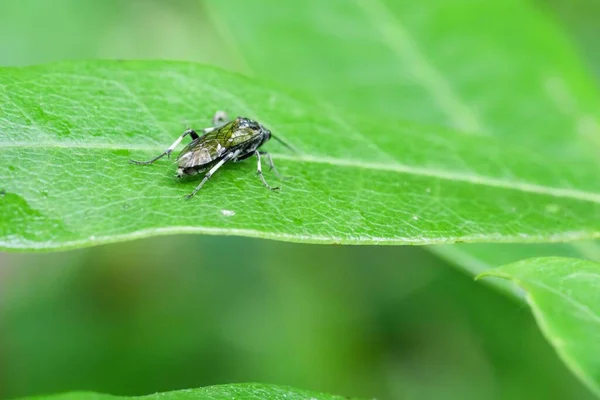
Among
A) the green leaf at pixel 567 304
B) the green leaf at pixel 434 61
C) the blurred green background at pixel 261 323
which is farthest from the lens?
the blurred green background at pixel 261 323

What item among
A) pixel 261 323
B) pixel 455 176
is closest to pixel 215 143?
pixel 455 176

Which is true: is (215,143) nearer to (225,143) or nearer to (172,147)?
(225,143)

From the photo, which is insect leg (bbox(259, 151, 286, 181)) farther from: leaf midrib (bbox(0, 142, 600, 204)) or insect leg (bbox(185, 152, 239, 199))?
insect leg (bbox(185, 152, 239, 199))

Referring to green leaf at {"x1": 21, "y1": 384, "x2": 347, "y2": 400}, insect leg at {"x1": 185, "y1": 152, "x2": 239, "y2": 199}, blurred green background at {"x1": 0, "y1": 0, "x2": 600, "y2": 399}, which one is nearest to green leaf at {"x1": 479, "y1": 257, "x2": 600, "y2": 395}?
green leaf at {"x1": 21, "y1": 384, "x2": 347, "y2": 400}

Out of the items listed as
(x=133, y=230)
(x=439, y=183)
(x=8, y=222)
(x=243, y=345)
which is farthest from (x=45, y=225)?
(x=243, y=345)

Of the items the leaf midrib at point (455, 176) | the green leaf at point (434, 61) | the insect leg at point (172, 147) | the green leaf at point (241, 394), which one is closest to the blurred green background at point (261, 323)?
the green leaf at point (434, 61)

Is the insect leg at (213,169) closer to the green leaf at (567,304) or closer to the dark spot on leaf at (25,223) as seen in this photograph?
the dark spot on leaf at (25,223)
